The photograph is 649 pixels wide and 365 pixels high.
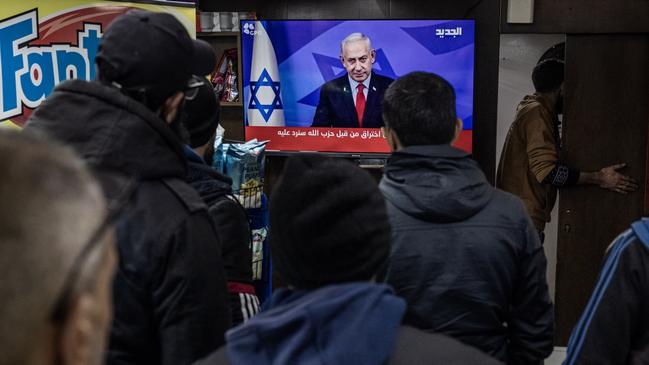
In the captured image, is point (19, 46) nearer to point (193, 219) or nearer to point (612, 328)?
point (193, 219)

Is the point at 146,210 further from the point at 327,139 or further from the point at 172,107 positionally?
the point at 327,139

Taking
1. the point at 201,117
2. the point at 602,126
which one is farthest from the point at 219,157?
the point at 602,126

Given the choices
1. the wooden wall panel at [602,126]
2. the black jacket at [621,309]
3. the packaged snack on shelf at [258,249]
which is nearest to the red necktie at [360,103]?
the wooden wall panel at [602,126]

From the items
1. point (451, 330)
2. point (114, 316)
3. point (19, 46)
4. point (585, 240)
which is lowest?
point (585, 240)

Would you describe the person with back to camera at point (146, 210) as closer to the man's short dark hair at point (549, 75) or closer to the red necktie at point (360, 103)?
the red necktie at point (360, 103)

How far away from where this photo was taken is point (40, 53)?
2.23m

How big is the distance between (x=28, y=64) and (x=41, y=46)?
73 millimetres

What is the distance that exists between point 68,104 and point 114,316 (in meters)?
0.42

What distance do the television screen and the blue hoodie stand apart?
3.32m

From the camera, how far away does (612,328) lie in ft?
5.28

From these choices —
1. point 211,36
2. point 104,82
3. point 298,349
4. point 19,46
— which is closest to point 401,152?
point 104,82

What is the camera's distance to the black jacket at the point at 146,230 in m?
1.34

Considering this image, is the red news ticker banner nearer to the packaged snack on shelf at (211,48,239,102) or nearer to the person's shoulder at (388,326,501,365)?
the packaged snack on shelf at (211,48,239,102)

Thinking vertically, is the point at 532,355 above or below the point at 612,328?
below
